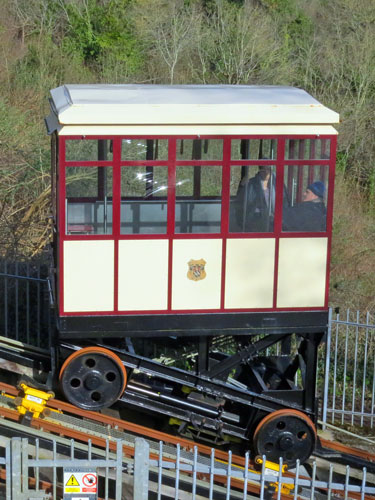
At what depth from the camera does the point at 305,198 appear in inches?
274

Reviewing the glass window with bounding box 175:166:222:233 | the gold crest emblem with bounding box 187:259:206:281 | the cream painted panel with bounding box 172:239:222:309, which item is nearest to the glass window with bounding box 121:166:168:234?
the glass window with bounding box 175:166:222:233

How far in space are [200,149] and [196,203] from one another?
53 centimetres

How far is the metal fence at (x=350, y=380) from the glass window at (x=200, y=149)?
2.15 m

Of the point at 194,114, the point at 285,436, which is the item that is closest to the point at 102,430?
the point at 285,436

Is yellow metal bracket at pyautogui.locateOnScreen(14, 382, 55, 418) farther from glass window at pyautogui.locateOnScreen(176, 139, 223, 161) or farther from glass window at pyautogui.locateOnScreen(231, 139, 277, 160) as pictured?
glass window at pyautogui.locateOnScreen(231, 139, 277, 160)

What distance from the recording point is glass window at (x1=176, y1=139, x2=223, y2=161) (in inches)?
265

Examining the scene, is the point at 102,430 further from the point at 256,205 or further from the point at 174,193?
the point at 256,205

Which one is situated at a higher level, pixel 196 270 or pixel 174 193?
pixel 174 193

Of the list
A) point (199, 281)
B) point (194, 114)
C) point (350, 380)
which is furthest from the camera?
point (350, 380)

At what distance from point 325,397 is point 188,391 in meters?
1.89

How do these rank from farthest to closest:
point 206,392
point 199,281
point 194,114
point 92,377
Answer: point 206,392 < point 92,377 < point 199,281 < point 194,114

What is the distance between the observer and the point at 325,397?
27.7 ft

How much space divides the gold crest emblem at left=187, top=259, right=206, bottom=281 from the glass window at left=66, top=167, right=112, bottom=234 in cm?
80

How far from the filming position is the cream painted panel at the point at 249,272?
22.6 ft
